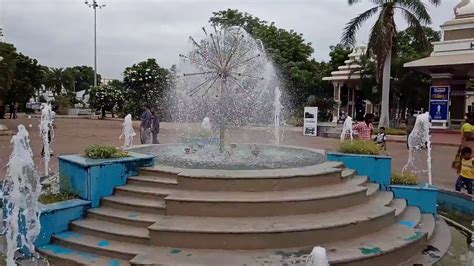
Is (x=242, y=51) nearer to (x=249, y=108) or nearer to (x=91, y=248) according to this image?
(x=91, y=248)

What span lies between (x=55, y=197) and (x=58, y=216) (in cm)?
62

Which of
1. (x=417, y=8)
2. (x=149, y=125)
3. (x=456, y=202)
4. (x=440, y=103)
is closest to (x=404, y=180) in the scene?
(x=456, y=202)

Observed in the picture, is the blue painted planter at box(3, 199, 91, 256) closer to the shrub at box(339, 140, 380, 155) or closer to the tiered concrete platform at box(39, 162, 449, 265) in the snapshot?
the tiered concrete platform at box(39, 162, 449, 265)

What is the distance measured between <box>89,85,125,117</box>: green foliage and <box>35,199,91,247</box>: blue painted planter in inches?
1548

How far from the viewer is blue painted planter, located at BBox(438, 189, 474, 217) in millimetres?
8311

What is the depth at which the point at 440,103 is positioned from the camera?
23438mm

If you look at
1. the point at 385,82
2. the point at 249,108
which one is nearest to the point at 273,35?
the point at 249,108

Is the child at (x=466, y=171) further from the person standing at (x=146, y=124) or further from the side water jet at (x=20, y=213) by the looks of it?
the person standing at (x=146, y=124)

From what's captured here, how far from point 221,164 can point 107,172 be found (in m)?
1.95

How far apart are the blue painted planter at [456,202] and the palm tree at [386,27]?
16508mm

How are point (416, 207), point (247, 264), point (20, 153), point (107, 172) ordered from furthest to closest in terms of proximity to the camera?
1. point (416, 207)
2. point (107, 172)
3. point (20, 153)
4. point (247, 264)

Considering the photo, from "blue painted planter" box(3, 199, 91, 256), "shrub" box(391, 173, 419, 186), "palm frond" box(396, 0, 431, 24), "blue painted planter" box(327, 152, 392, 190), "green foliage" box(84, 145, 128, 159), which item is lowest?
"blue painted planter" box(3, 199, 91, 256)

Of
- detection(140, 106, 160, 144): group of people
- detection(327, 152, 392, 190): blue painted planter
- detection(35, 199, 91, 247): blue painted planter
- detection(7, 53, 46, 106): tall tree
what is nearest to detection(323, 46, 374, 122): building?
detection(140, 106, 160, 144): group of people

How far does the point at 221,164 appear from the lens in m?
7.28
